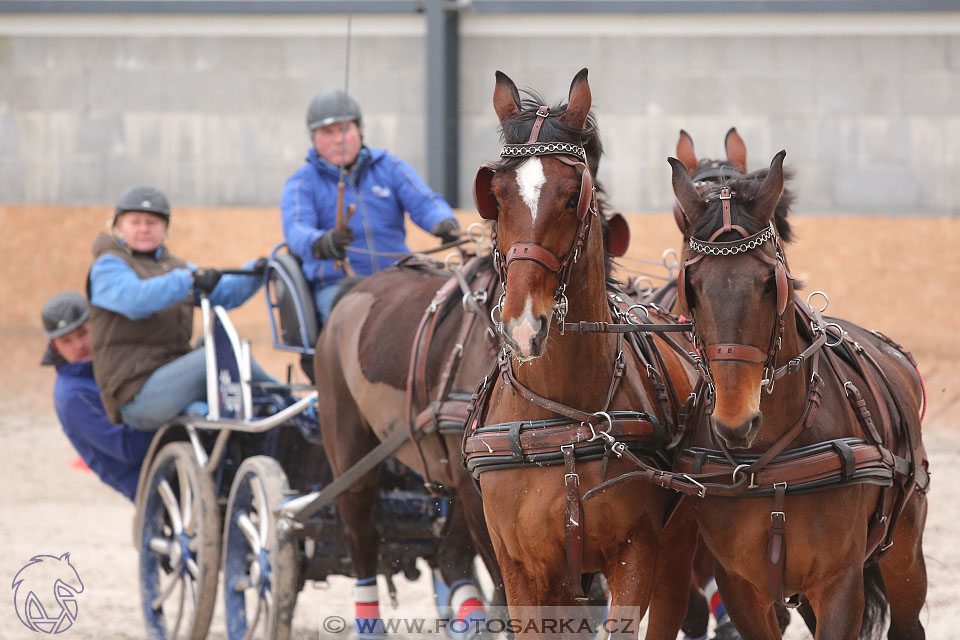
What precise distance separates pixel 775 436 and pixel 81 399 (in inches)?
139

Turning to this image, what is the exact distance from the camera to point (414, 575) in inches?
193

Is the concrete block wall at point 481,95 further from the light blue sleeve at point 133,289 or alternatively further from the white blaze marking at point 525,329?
the white blaze marking at point 525,329

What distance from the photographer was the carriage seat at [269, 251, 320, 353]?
4.88 metres

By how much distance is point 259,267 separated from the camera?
5.17m

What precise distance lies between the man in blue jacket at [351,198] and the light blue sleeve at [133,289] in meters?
0.48

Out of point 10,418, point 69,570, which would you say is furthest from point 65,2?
point 69,570

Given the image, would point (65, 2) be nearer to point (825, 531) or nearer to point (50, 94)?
point (50, 94)

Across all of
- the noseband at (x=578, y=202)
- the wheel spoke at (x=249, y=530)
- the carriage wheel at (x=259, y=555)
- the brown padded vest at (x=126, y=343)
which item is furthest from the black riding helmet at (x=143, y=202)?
the noseband at (x=578, y=202)

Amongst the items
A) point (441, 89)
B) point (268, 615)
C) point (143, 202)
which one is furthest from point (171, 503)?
point (441, 89)

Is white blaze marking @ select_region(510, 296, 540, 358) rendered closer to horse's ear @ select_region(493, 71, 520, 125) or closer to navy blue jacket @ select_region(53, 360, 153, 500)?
horse's ear @ select_region(493, 71, 520, 125)

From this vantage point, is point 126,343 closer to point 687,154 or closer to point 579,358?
point 687,154

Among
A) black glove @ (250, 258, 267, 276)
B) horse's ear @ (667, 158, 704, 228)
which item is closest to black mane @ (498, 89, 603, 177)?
horse's ear @ (667, 158, 704, 228)

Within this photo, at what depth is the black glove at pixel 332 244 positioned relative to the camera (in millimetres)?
4586

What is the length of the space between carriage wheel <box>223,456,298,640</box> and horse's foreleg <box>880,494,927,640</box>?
2.23 m
